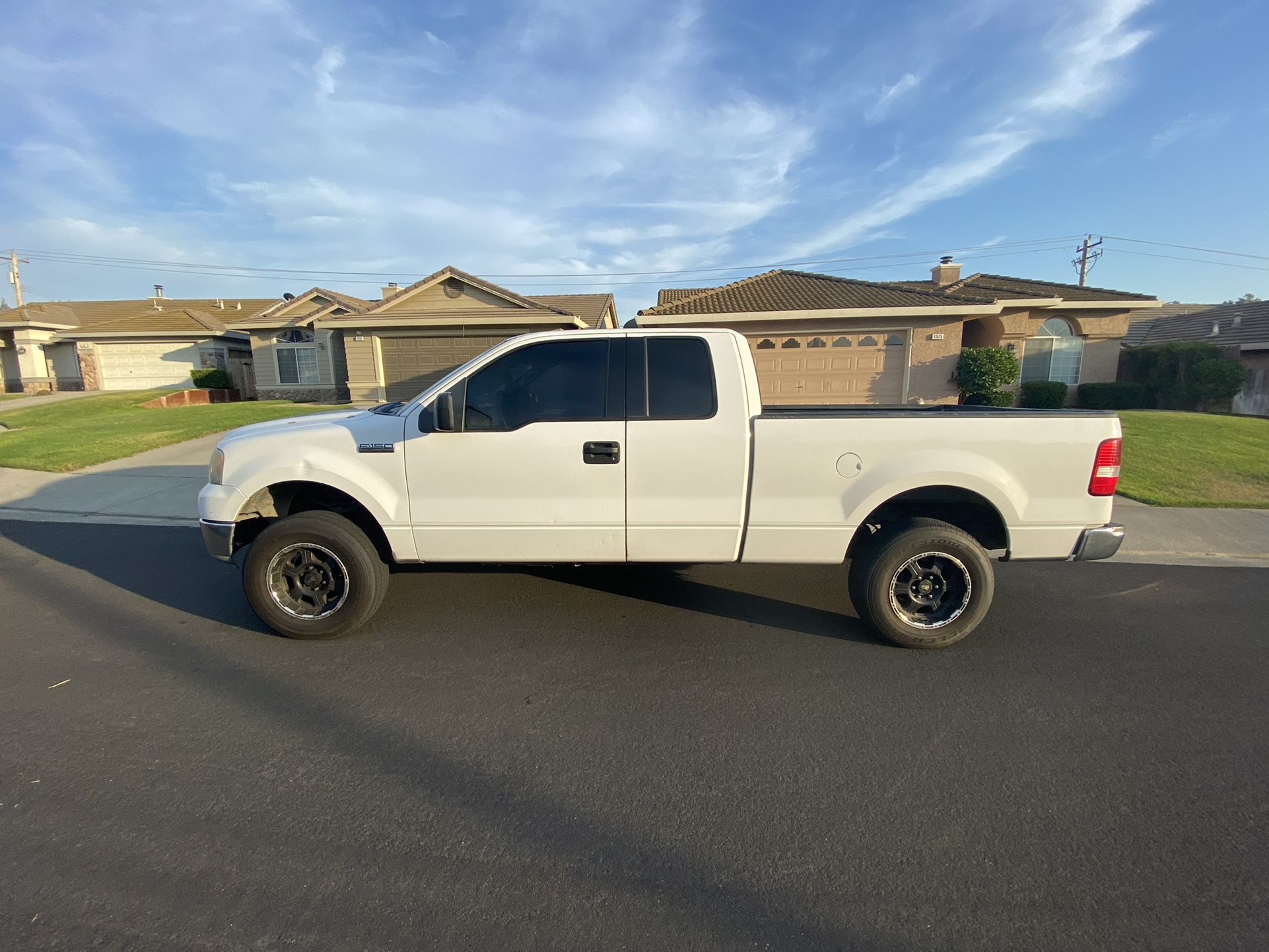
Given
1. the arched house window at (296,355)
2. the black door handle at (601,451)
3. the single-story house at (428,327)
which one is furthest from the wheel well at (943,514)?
the arched house window at (296,355)

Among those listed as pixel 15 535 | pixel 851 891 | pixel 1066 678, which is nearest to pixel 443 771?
pixel 851 891

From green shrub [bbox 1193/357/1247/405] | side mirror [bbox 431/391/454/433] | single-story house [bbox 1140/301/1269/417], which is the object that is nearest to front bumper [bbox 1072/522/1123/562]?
side mirror [bbox 431/391/454/433]

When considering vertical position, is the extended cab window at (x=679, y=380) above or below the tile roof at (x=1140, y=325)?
below

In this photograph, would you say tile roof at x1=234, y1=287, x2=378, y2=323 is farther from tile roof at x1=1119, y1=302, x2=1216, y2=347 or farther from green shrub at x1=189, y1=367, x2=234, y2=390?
tile roof at x1=1119, y1=302, x2=1216, y2=347

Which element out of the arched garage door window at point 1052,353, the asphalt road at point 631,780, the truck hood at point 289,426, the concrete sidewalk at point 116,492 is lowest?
the asphalt road at point 631,780

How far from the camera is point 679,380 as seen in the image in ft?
12.6

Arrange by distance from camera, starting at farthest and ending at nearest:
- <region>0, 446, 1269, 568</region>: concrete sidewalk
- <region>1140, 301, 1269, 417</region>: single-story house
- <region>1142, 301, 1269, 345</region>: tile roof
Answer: <region>1142, 301, 1269, 345</region>: tile roof < <region>1140, 301, 1269, 417</region>: single-story house < <region>0, 446, 1269, 568</region>: concrete sidewalk

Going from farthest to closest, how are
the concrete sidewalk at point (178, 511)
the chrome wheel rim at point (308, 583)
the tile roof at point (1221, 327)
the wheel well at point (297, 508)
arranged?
the tile roof at point (1221, 327)
the concrete sidewalk at point (178, 511)
the wheel well at point (297, 508)
the chrome wheel rim at point (308, 583)

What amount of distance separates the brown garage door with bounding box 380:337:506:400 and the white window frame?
534cm

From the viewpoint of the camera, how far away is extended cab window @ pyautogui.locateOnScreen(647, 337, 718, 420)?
3.78 m

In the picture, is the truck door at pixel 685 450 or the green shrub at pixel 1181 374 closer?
the truck door at pixel 685 450

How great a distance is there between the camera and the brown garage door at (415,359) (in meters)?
19.8

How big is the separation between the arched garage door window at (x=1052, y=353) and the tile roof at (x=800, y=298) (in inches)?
182

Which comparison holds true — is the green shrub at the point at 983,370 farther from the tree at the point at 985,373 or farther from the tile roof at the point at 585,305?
the tile roof at the point at 585,305
